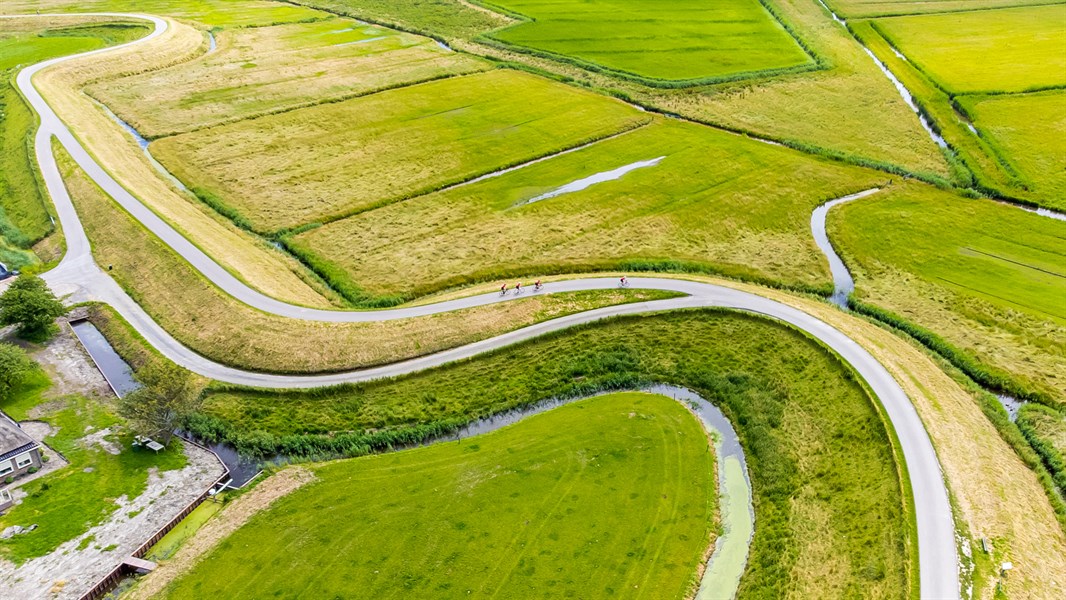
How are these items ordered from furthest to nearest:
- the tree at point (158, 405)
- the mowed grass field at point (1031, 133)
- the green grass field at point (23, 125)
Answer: the mowed grass field at point (1031, 133), the green grass field at point (23, 125), the tree at point (158, 405)

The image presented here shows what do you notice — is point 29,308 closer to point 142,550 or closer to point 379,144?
point 142,550

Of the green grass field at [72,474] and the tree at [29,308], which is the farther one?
the tree at [29,308]

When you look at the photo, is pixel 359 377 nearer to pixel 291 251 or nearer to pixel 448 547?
pixel 448 547

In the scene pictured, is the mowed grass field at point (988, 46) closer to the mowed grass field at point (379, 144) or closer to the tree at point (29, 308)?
the mowed grass field at point (379, 144)

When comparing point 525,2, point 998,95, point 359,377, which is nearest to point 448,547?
point 359,377

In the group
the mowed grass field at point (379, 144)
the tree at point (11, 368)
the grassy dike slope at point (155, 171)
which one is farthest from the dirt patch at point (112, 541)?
the mowed grass field at point (379, 144)

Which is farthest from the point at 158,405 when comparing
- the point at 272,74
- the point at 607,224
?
the point at 272,74

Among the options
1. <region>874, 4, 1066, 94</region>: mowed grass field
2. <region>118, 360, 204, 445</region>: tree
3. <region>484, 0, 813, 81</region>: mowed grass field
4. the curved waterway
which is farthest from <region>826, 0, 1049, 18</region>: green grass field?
<region>118, 360, 204, 445</region>: tree
